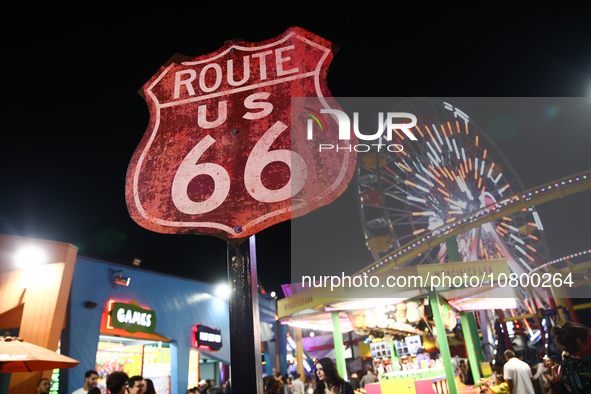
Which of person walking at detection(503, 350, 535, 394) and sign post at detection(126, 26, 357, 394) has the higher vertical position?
sign post at detection(126, 26, 357, 394)

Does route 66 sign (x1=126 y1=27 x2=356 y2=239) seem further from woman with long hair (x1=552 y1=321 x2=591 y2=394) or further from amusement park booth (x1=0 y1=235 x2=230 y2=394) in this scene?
amusement park booth (x1=0 y1=235 x2=230 y2=394)

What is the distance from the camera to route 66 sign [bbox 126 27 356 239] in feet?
6.69

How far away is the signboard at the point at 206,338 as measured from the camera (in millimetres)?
14398

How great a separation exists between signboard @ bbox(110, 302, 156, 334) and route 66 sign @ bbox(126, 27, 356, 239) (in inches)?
391

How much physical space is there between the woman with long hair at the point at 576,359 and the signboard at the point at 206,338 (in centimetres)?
1327

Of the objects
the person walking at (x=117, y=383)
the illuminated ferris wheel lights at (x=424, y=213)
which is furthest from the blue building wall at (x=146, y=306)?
the illuminated ferris wheel lights at (x=424, y=213)

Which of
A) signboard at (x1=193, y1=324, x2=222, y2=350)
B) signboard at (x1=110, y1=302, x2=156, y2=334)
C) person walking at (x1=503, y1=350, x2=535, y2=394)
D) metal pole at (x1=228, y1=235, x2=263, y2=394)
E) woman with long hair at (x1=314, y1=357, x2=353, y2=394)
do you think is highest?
signboard at (x1=110, y1=302, x2=156, y2=334)

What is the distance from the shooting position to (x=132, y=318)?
11367 millimetres

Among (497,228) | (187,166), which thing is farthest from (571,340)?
(497,228)

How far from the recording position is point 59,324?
855 cm

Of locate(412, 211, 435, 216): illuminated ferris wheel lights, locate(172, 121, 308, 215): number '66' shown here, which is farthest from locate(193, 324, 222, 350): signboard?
locate(172, 121, 308, 215): number '66'

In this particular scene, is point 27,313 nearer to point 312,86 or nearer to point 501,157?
point 312,86

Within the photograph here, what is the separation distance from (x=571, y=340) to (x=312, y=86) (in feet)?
9.23

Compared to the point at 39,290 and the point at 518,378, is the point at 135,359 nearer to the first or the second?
the point at 39,290
